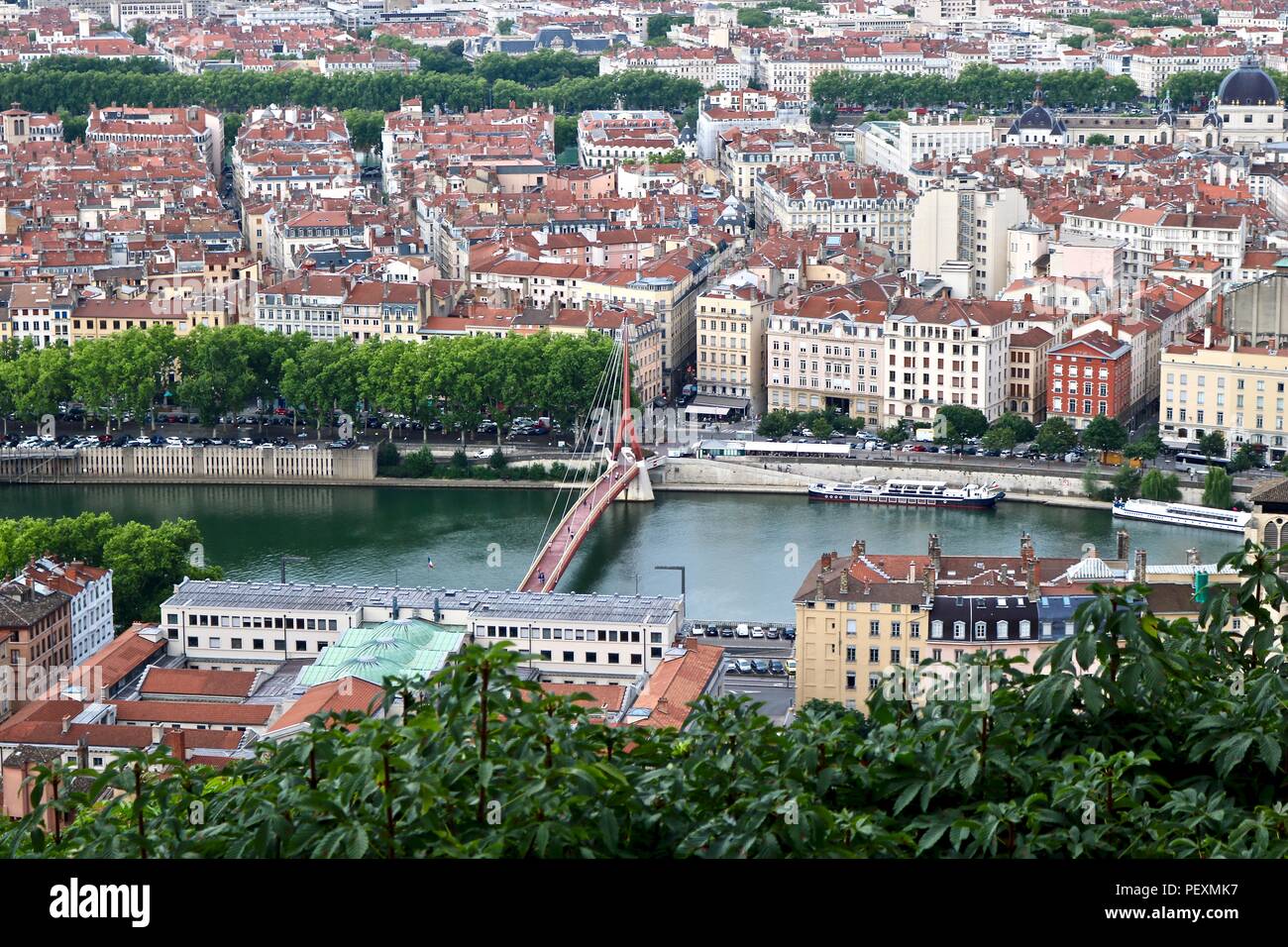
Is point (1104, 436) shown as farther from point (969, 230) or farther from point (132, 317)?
point (132, 317)

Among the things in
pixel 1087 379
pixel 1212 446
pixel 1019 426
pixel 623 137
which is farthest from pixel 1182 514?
pixel 623 137

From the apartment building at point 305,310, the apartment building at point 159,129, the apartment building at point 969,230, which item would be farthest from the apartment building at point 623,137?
the apartment building at point 305,310

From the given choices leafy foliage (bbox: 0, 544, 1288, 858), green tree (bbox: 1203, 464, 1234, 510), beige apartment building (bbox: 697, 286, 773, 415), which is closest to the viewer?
leafy foliage (bbox: 0, 544, 1288, 858)

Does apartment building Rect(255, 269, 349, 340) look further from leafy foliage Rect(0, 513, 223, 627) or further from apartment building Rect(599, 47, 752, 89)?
apartment building Rect(599, 47, 752, 89)

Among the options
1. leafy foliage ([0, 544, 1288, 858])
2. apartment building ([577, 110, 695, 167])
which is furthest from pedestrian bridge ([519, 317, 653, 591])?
apartment building ([577, 110, 695, 167])

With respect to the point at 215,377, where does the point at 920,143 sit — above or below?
above

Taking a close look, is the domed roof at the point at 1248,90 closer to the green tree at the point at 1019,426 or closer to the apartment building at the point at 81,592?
the green tree at the point at 1019,426
